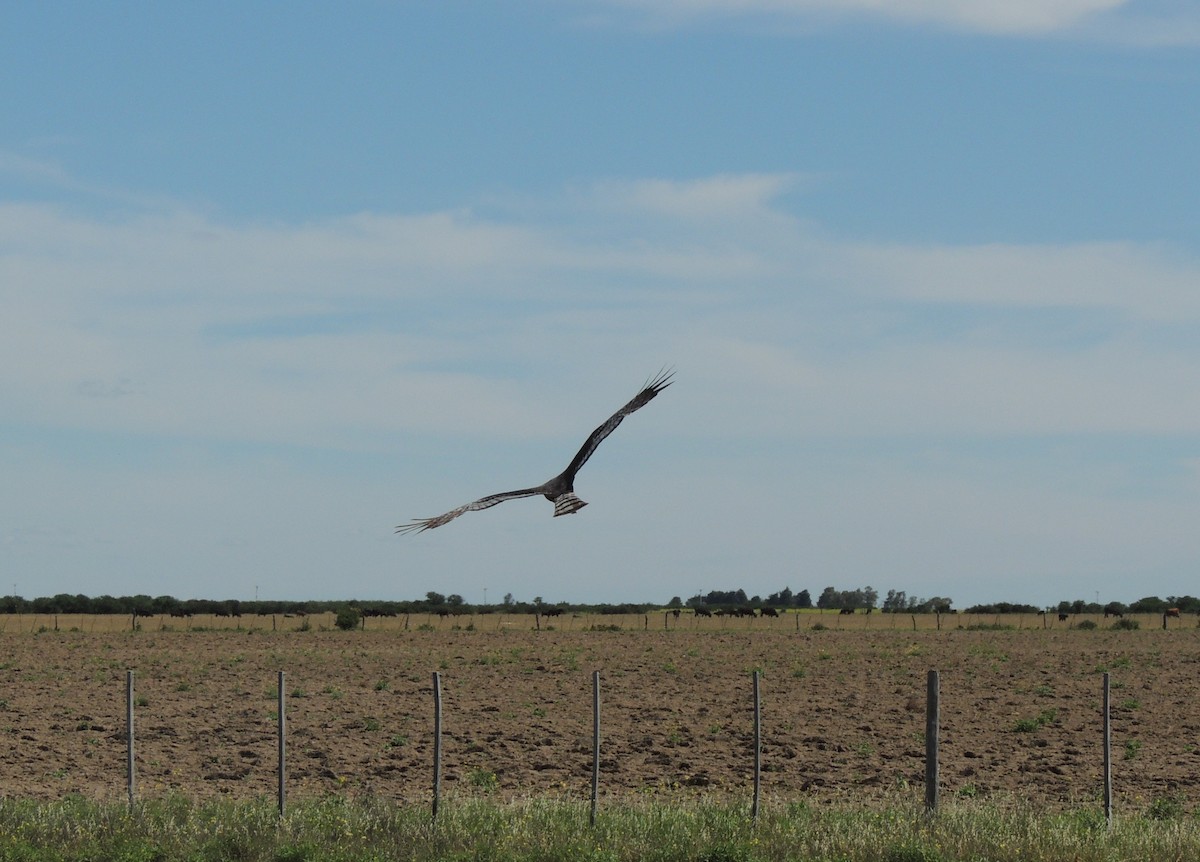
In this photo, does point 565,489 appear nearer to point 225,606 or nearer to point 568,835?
point 568,835

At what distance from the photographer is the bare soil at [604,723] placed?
73.1 ft

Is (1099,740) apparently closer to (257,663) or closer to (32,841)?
(32,841)

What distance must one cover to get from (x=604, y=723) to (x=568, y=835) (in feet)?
45.4

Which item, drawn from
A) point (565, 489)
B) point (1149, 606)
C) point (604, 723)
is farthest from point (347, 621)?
point (1149, 606)

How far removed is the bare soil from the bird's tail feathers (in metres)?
12.9

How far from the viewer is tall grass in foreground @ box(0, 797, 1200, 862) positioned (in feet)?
46.5

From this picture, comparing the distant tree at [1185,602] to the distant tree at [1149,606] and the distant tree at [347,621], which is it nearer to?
the distant tree at [1149,606]

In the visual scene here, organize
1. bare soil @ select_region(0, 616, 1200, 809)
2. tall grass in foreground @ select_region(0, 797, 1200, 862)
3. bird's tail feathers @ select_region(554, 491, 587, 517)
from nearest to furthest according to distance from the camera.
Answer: bird's tail feathers @ select_region(554, 491, 587, 517) → tall grass in foreground @ select_region(0, 797, 1200, 862) → bare soil @ select_region(0, 616, 1200, 809)

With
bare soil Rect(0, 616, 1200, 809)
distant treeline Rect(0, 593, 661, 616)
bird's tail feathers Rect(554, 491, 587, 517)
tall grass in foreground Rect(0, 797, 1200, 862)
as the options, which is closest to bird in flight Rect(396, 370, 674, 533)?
bird's tail feathers Rect(554, 491, 587, 517)

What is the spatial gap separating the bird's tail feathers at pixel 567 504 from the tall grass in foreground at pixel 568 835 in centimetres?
659

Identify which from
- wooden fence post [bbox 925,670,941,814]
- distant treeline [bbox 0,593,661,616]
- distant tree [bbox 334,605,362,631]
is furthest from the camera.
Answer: distant treeline [bbox 0,593,661,616]

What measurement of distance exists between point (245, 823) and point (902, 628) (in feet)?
224

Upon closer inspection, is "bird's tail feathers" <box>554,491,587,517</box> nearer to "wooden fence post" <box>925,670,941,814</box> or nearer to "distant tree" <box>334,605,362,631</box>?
"wooden fence post" <box>925,670,941,814</box>

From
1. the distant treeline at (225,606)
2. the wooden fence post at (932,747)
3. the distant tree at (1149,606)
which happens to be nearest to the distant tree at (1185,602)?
the distant tree at (1149,606)
